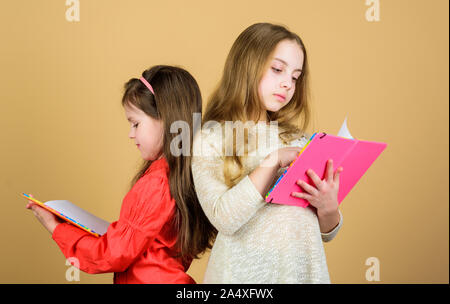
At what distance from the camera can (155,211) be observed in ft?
4.50

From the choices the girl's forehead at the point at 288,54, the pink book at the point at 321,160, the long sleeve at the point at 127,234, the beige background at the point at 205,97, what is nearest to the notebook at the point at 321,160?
the pink book at the point at 321,160

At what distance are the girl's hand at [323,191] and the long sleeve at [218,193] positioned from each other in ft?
0.40

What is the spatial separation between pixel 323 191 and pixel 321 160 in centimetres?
9

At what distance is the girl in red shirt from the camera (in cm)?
136

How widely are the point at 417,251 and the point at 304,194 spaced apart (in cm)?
180

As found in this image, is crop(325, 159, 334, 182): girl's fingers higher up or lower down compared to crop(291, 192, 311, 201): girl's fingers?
higher up

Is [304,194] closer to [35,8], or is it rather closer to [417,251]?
[35,8]

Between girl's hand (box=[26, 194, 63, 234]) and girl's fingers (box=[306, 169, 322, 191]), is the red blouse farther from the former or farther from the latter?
girl's fingers (box=[306, 169, 322, 191])

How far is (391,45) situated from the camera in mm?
2643

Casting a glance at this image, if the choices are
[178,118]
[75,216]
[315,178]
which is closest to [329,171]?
[315,178]

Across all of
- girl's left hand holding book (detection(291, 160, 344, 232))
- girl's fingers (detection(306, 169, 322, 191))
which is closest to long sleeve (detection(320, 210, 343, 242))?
girl's left hand holding book (detection(291, 160, 344, 232))

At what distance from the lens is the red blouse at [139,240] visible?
1.35m

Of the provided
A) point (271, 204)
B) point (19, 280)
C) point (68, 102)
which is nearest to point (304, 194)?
point (271, 204)

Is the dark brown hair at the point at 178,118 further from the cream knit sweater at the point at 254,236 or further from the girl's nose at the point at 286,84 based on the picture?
the girl's nose at the point at 286,84
